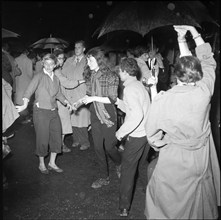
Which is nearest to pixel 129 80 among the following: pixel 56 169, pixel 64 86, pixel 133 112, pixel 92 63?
pixel 133 112

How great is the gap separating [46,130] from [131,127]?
75.7 inches

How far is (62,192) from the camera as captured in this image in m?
4.30

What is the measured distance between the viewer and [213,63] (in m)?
2.91

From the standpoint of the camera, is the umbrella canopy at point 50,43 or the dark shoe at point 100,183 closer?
the dark shoe at point 100,183

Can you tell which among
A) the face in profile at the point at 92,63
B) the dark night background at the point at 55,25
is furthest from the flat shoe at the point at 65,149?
the dark night background at the point at 55,25

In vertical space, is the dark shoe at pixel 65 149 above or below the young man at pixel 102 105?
below

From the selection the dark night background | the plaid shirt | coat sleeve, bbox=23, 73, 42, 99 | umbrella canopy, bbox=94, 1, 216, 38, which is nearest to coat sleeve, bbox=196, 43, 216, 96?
umbrella canopy, bbox=94, 1, 216, 38

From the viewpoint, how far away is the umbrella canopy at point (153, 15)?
10.2 ft

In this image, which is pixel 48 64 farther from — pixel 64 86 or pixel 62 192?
pixel 62 192

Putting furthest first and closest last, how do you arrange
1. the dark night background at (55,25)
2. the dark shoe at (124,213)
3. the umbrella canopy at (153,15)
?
1. the dark night background at (55,25)
2. the dark shoe at (124,213)
3. the umbrella canopy at (153,15)

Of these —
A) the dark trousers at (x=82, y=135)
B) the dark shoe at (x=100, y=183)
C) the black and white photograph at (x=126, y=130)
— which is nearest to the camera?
the black and white photograph at (x=126, y=130)

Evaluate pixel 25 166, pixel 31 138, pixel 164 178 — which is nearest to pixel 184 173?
pixel 164 178

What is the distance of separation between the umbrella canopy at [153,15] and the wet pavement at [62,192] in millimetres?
2474

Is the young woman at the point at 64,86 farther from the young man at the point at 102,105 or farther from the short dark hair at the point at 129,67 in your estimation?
the short dark hair at the point at 129,67
